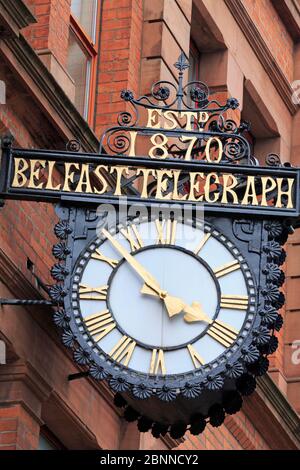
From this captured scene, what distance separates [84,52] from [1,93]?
3.46 metres

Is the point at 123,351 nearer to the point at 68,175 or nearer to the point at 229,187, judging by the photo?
the point at 68,175

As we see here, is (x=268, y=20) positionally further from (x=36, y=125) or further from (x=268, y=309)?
(x=268, y=309)

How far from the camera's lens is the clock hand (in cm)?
1678

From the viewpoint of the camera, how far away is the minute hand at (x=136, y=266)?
16781 millimetres

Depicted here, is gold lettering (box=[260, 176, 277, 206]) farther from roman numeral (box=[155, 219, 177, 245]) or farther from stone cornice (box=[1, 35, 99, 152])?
stone cornice (box=[1, 35, 99, 152])

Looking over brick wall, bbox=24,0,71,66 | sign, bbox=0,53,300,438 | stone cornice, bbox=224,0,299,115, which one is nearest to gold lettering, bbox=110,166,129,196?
sign, bbox=0,53,300,438

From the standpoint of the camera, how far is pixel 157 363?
649 inches

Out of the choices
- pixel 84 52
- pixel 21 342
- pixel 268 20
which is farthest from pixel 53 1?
pixel 268 20

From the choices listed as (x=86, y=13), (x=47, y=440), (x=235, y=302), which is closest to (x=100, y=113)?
(x=86, y=13)

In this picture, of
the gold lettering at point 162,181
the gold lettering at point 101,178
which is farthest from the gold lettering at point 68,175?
the gold lettering at point 162,181

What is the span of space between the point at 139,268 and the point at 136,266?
0.09ft

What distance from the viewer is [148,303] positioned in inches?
660

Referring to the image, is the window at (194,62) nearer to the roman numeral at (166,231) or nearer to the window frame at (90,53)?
the window frame at (90,53)

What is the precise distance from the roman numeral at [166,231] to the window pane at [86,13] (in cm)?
481
